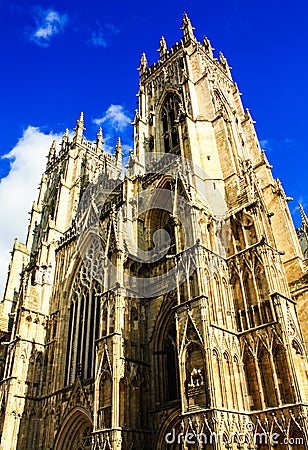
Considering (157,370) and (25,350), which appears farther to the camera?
(25,350)

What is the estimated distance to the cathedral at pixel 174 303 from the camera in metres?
13.8

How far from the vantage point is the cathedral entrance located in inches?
762

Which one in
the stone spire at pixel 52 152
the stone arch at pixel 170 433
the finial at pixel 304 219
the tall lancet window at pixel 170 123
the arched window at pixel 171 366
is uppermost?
the stone spire at pixel 52 152

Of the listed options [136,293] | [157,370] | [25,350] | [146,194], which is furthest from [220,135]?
[25,350]

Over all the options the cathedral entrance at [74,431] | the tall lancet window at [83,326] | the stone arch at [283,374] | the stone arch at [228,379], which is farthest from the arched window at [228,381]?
the tall lancet window at [83,326]

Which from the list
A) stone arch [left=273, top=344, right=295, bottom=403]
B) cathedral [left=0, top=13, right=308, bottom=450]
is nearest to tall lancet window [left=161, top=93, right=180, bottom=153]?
cathedral [left=0, top=13, right=308, bottom=450]

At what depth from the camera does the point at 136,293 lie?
759 inches

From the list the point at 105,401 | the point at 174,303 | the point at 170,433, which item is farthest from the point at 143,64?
the point at 170,433

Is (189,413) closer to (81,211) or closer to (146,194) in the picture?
(146,194)

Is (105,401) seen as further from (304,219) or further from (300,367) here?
(304,219)

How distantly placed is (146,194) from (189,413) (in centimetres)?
1309

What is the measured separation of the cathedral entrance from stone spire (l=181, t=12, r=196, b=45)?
26.5m

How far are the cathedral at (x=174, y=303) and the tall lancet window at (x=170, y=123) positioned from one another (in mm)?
119

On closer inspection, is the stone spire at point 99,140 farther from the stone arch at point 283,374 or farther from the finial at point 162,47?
the stone arch at point 283,374
